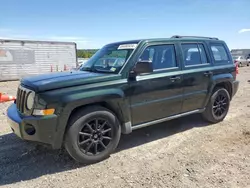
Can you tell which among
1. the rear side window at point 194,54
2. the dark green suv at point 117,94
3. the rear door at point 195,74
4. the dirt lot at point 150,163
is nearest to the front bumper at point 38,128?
the dark green suv at point 117,94

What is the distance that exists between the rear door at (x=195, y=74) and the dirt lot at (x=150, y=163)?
0.67 meters

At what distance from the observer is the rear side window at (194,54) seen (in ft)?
16.1

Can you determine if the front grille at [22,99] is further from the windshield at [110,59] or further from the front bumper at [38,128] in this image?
the windshield at [110,59]

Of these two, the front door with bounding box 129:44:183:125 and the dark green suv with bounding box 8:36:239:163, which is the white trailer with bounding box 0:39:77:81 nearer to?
the dark green suv with bounding box 8:36:239:163

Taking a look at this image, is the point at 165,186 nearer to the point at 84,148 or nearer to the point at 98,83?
the point at 84,148

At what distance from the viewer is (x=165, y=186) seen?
3070mm

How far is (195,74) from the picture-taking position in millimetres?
4895

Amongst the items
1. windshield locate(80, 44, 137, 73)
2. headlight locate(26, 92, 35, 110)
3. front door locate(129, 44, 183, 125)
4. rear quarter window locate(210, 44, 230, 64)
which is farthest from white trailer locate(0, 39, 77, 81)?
rear quarter window locate(210, 44, 230, 64)

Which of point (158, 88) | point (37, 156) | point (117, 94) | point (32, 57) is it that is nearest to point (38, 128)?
point (37, 156)

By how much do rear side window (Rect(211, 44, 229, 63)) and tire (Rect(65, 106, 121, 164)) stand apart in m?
3.06

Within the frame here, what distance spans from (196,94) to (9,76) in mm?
16308

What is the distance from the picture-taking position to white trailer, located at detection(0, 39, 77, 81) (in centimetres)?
1727

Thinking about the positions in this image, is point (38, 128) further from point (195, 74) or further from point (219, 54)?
point (219, 54)

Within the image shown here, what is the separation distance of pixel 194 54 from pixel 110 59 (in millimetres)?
1923
